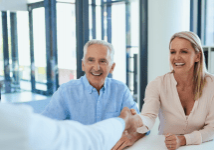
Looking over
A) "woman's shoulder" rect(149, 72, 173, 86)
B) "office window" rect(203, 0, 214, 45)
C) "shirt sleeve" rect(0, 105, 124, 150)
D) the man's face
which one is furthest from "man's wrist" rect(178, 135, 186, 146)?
"office window" rect(203, 0, 214, 45)

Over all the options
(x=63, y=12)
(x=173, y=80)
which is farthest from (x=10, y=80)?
(x=173, y=80)

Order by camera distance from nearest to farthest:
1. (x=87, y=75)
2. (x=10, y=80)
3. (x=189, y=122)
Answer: (x=189, y=122)
(x=87, y=75)
(x=10, y=80)

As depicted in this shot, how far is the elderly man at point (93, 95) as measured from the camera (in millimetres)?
1806

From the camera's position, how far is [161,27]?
3.77 m

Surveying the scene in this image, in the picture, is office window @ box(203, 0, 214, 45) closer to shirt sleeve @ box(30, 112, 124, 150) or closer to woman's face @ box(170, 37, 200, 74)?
woman's face @ box(170, 37, 200, 74)

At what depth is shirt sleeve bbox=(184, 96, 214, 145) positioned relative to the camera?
1534 millimetres

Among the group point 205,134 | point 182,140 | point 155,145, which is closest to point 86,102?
point 155,145

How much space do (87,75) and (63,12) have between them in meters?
1.78

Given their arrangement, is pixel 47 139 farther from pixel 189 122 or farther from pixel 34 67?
pixel 34 67

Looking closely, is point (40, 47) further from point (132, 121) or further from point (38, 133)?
point (38, 133)

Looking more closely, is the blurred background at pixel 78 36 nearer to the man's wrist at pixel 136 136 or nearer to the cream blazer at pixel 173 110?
the cream blazer at pixel 173 110

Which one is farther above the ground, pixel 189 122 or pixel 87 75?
pixel 87 75

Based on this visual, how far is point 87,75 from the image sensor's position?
1.92 metres

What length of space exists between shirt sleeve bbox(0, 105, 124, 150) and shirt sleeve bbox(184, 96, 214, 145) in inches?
41.4
